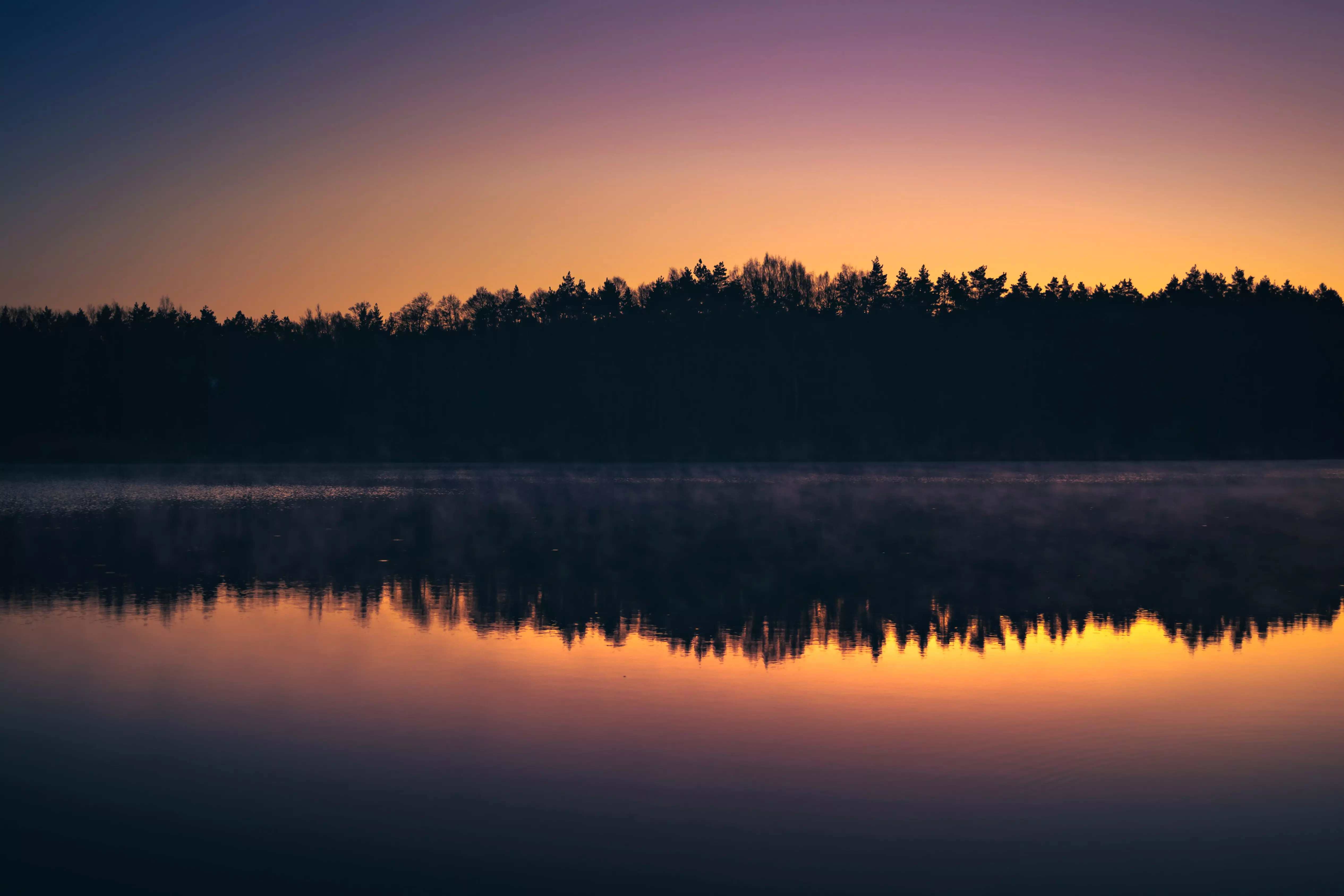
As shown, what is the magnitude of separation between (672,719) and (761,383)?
300 feet

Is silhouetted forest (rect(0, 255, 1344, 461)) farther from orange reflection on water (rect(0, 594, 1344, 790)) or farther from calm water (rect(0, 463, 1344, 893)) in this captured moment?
orange reflection on water (rect(0, 594, 1344, 790))

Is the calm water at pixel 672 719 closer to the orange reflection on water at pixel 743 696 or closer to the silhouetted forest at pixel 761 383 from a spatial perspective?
the orange reflection on water at pixel 743 696

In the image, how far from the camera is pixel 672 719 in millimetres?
9281

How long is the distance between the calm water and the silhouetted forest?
7281 cm

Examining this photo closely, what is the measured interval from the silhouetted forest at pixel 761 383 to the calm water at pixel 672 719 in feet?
239

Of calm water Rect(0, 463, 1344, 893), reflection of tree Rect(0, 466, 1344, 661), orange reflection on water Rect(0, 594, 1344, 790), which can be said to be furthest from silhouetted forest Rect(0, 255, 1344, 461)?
orange reflection on water Rect(0, 594, 1344, 790)

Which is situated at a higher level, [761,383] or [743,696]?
[761,383]

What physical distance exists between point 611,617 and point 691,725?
5.45 m

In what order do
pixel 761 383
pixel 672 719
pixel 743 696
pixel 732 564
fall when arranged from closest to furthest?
pixel 672 719
pixel 743 696
pixel 732 564
pixel 761 383

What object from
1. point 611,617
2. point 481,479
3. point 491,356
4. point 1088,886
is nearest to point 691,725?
point 1088,886

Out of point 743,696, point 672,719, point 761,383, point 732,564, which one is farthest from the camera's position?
point 761,383

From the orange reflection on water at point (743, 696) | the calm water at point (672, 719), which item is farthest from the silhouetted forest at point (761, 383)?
the orange reflection on water at point (743, 696)

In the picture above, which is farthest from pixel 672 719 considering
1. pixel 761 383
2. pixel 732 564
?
pixel 761 383

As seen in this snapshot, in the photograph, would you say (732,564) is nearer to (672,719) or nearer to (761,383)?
(672,719)
